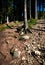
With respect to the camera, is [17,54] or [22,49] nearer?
[17,54]

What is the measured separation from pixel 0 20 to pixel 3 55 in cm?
1280

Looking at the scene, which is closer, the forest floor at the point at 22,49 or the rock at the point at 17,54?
the forest floor at the point at 22,49

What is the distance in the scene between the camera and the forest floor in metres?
9.25

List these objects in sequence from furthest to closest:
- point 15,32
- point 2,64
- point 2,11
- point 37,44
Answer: point 2,11
point 15,32
point 37,44
point 2,64

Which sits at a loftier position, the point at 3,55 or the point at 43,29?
the point at 43,29

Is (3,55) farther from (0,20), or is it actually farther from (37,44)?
(0,20)

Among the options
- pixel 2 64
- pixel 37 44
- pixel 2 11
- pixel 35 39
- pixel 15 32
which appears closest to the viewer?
pixel 2 64

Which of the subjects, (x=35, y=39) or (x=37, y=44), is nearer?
(x=37, y=44)

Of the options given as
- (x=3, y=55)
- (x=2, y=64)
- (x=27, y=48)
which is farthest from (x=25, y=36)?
(x=2, y=64)

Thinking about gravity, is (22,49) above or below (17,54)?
above

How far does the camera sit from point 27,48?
10.2m

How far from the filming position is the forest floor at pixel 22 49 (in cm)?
925

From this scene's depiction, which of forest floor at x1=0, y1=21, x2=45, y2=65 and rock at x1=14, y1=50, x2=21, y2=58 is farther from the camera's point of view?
rock at x1=14, y1=50, x2=21, y2=58

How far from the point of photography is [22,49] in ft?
33.4
